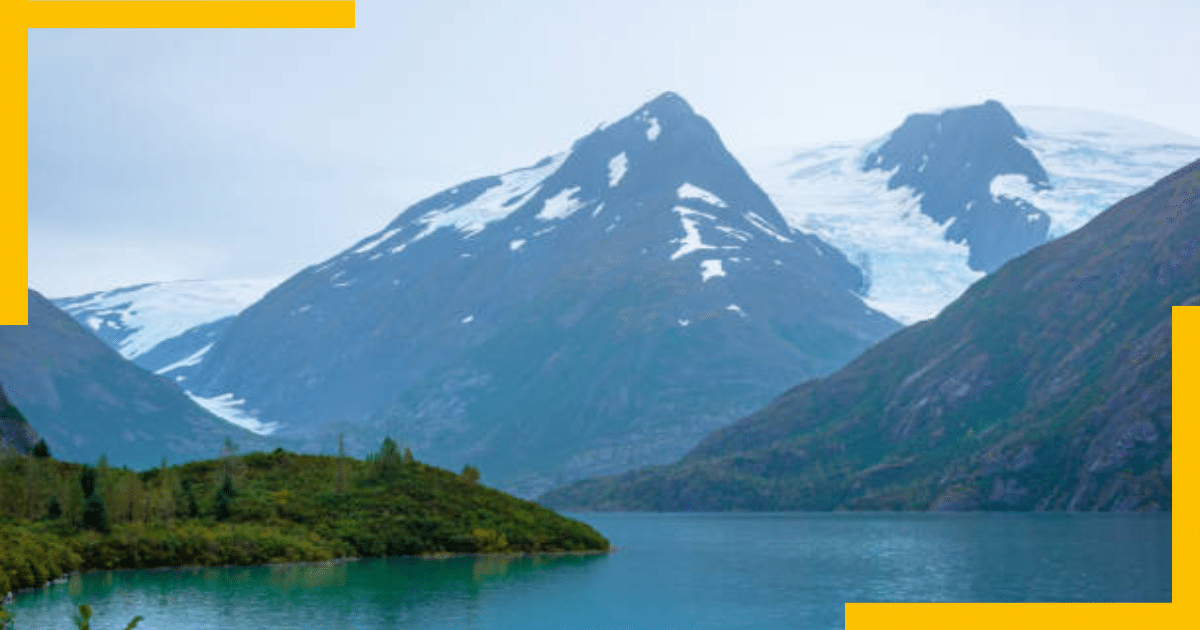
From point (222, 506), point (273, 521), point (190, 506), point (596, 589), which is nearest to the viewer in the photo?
point (596, 589)

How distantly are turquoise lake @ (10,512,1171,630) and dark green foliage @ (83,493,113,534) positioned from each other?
7.88 meters

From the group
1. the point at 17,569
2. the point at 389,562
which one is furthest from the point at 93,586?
the point at 389,562

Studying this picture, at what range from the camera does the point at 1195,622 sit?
3838cm

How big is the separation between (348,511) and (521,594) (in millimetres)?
46048

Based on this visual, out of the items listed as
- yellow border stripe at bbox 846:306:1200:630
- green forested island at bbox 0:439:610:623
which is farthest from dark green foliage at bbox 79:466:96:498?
yellow border stripe at bbox 846:306:1200:630

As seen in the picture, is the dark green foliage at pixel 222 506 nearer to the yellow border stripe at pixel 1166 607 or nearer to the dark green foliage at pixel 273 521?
the dark green foliage at pixel 273 521

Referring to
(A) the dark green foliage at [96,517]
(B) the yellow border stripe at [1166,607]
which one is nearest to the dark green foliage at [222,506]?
(A) the dark green foliage at [96,517]

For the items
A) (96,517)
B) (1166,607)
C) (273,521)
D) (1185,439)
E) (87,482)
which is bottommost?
(273,521)

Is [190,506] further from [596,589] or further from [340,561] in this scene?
[596,589]

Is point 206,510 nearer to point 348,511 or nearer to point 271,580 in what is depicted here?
point 348,511

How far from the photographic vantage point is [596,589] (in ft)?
376

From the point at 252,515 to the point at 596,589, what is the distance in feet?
144

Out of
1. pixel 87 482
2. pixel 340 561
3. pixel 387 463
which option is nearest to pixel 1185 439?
pixel 340 561

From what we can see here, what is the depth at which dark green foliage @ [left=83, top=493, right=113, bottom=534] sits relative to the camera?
5074 inches
